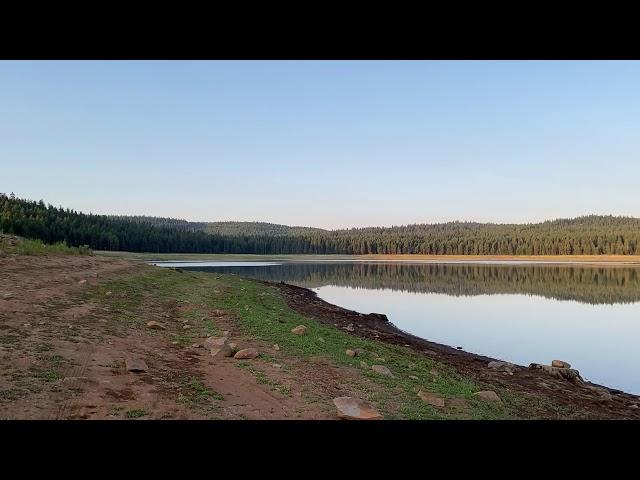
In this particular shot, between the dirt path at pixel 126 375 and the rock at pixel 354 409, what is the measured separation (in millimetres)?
225

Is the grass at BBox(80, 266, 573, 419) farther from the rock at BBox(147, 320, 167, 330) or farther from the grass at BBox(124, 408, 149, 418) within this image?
the grass at BBox(124, 408, 149, 418)

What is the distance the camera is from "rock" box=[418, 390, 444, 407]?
351 inches

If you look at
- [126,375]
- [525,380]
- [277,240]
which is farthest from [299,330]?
[277,240]

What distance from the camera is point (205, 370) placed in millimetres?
9547

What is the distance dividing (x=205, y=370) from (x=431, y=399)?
4.48 meters

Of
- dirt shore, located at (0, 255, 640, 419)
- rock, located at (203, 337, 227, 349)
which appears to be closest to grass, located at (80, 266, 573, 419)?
dirt shore, located at (0, 255, 640, 419)

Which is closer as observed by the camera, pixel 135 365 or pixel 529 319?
pixel 135 365

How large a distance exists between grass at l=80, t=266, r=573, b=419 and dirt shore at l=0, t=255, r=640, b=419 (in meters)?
0.04

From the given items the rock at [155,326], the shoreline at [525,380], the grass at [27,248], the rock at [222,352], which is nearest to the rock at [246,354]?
the rock at [222,352]

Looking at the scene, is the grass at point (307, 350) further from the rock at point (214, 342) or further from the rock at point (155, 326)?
the rock at point (214, 342)

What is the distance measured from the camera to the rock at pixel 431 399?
8.91 m

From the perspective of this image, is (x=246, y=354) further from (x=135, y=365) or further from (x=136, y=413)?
(x=136, y=413)
